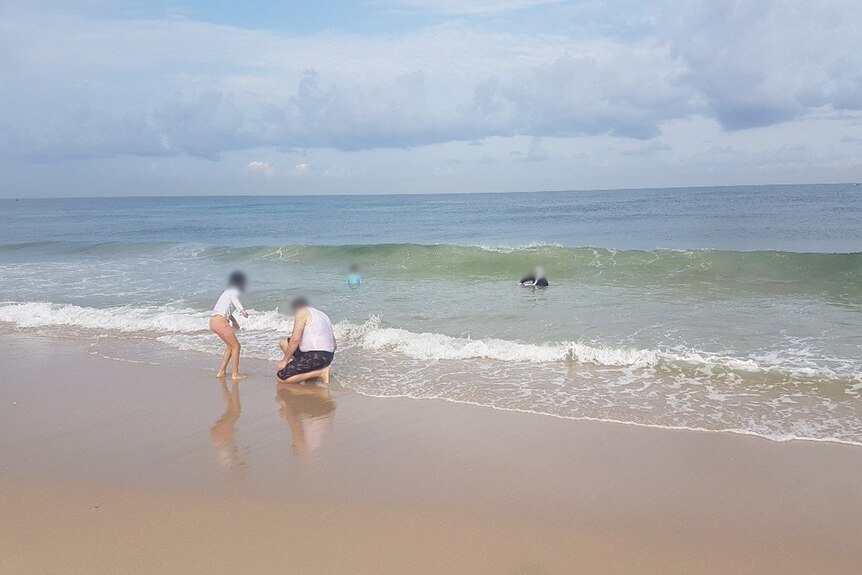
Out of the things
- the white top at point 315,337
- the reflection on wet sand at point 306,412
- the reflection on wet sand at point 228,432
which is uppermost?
the white top at point 315,337

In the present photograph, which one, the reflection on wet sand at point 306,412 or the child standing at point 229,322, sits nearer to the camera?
the reflection on wet sand at point 306,412

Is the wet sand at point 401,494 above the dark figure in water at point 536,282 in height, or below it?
below

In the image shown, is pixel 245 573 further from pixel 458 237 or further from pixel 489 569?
pixel 458 237

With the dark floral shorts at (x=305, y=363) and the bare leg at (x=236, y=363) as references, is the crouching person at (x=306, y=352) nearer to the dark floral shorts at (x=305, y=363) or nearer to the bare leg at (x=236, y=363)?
the dark floral shorts at (x=305, y=363)

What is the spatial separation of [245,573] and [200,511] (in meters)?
1.02

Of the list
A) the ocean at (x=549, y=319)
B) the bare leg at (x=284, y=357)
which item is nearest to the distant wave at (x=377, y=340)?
the ocean at (x=549, y=319)

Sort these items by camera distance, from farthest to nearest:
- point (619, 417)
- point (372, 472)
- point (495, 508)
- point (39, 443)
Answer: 1. point (619, 417)
2. point (39, 443)
3. point (372, 472)
4. point (495, 508)

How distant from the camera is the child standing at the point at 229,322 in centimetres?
867

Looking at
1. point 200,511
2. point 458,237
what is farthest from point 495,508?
point 458,237

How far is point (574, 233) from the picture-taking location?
34.7 m

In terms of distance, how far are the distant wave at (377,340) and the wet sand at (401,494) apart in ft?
7.94

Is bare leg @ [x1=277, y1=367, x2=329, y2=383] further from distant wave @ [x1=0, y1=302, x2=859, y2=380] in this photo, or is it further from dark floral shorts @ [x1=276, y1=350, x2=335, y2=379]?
distant wave @ [x1=0, y1=302, x2=859, y2=380]

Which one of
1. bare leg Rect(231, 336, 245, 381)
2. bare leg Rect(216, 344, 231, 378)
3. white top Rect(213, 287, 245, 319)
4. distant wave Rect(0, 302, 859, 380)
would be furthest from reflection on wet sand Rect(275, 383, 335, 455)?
distant wave Rect(0, 302, 859, 380)

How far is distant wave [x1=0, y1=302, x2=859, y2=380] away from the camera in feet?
28.7
